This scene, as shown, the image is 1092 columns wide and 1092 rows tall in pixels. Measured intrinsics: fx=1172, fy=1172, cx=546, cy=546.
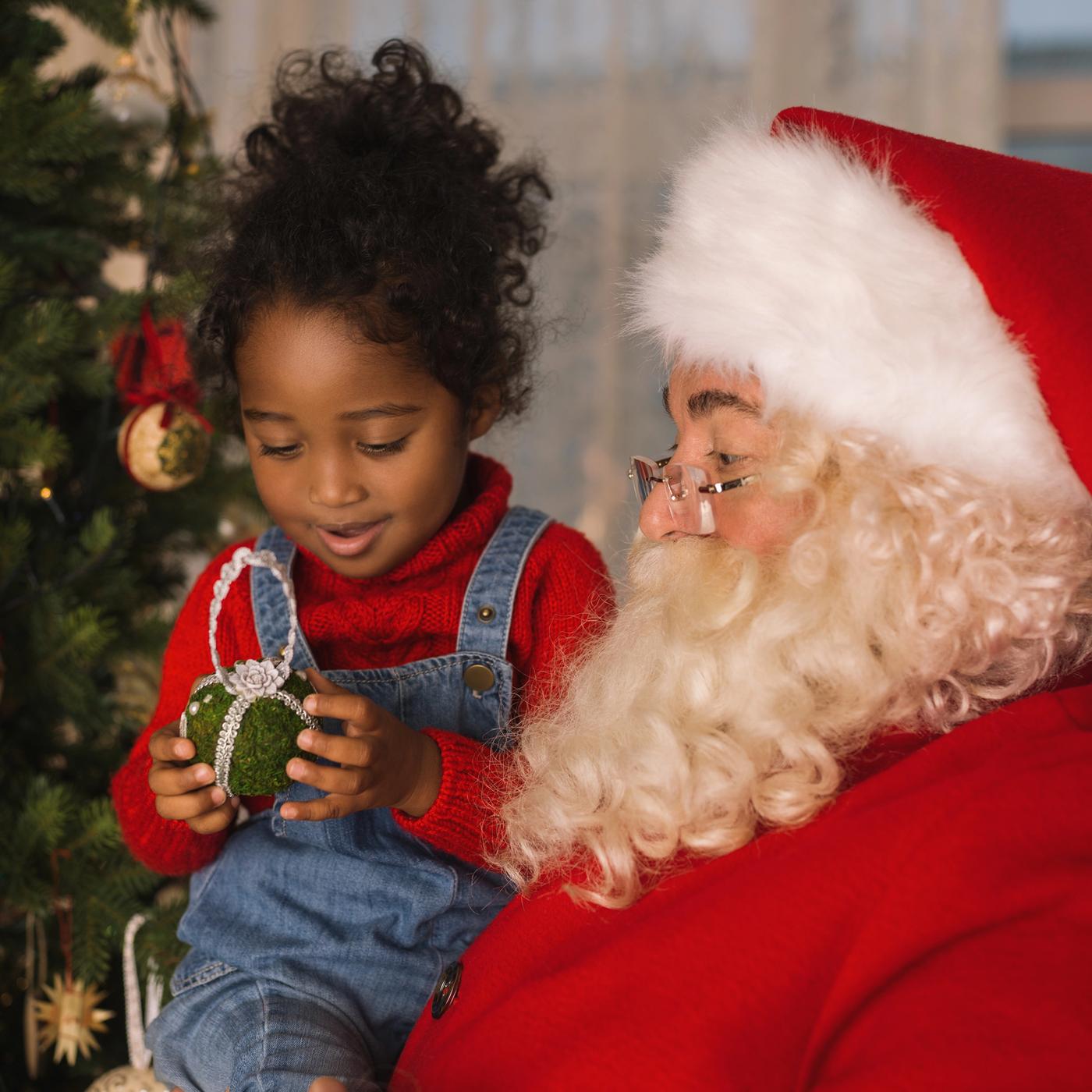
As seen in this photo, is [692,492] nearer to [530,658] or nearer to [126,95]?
[530,658]

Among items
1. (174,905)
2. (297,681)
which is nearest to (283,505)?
(297,681)

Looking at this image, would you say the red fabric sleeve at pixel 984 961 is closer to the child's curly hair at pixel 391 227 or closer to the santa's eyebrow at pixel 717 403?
the santa's eyebrow at pixel 717 403

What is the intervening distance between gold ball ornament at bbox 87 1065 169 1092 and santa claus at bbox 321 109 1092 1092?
555 mm

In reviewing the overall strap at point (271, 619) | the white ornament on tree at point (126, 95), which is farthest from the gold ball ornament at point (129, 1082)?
the white ornament on tree at point (126, 95)

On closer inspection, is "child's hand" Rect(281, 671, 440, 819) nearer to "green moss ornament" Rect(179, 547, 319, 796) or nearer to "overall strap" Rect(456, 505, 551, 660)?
"green moss ornament" Rect(179, 547, 319, 796)

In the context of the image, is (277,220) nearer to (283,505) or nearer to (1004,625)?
(283,505)

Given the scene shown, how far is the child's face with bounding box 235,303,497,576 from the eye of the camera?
4.72 ft

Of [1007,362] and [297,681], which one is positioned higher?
[1007,362]

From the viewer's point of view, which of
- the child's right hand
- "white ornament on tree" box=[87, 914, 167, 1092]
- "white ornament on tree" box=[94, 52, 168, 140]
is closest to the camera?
the child's right hand

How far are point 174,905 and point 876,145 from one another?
1466 mm

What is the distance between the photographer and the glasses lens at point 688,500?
3.78 ft

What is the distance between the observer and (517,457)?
3.46 m

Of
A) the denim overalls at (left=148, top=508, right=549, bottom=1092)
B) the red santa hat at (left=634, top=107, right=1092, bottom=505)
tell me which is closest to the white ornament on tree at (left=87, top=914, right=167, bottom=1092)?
the denim overalls at (left=148, top=508, right=549, bottom=1092)

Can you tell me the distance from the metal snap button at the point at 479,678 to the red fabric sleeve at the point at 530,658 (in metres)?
0.05
